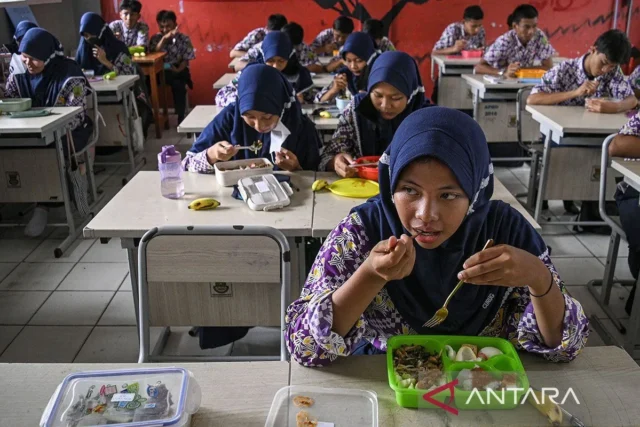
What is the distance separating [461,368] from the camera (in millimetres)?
1084

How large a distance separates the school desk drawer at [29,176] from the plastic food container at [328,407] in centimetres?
306

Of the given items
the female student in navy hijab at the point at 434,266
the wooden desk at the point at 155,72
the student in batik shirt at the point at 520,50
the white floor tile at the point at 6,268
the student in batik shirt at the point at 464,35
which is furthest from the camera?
the student in batik shirt at the point at 464,35

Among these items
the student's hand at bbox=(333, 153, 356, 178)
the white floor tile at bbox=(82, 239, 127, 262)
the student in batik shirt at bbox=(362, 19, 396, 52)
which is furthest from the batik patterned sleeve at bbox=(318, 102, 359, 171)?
the student in batik shirt at bbox=(362, 19, 396, 52)

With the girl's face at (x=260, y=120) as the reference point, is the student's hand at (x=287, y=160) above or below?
below

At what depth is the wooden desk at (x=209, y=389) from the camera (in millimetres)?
1046

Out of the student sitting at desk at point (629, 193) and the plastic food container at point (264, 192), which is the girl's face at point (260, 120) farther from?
the student sitting at desk at point (629, 193)

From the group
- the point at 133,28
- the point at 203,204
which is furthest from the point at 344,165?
the point at 133,28

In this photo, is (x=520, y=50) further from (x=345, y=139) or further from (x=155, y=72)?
(x=155, y=72)

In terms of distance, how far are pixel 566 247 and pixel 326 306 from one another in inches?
114

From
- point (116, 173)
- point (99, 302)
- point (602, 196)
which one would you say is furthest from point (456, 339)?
point (116, 173)

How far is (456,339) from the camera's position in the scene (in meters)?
1.18

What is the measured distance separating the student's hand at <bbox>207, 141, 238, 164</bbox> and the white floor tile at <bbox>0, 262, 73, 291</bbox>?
1338 millimetres

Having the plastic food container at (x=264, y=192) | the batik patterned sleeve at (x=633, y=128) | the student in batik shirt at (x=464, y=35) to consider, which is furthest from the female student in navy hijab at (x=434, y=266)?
the student in batik shirt at (x=464, y=35)

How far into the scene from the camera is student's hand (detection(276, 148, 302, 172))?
2.60m
